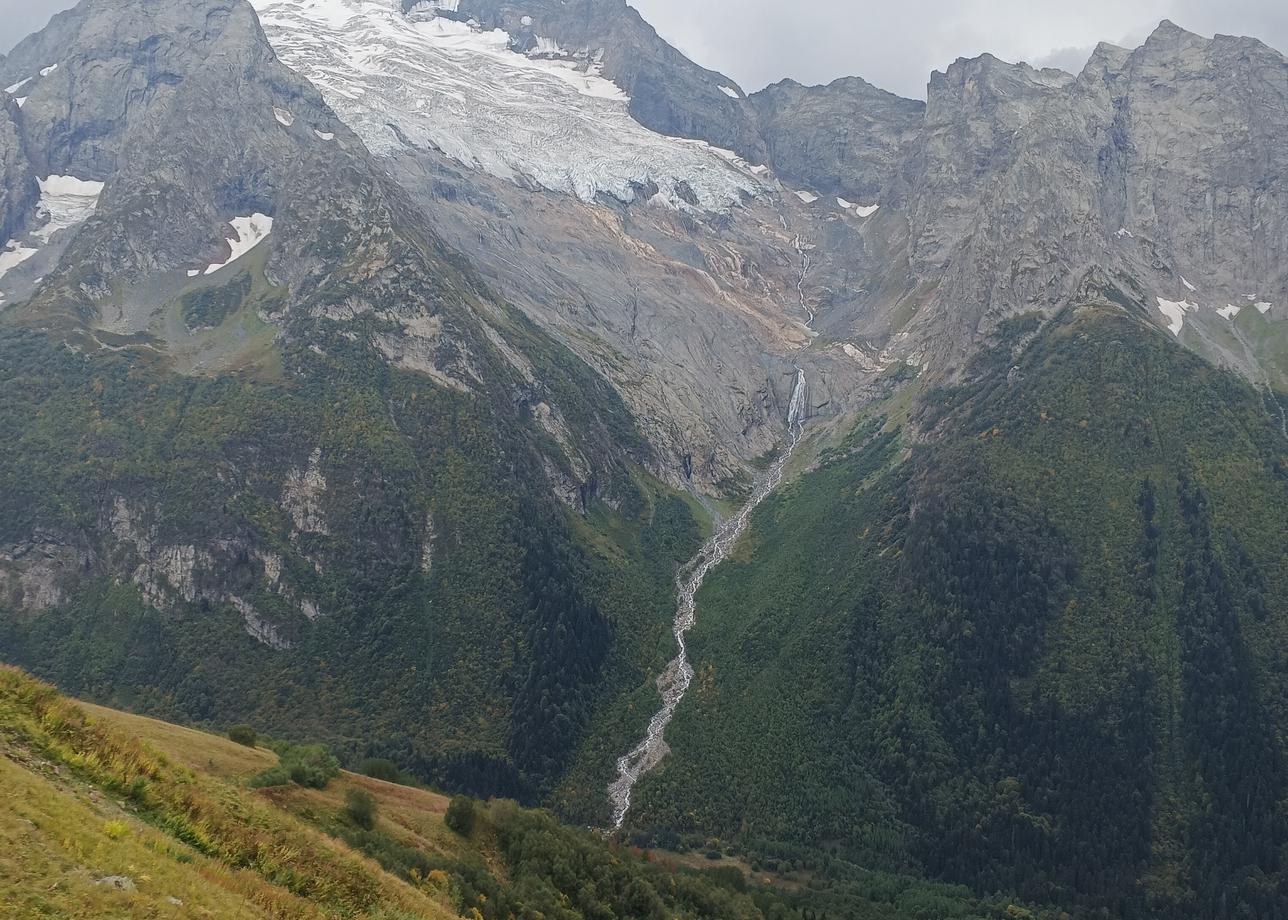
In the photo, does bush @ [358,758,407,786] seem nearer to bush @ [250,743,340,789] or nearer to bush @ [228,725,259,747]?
bush @ [228,725,259,747]

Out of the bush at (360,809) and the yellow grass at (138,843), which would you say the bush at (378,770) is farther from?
the yellow grass at (138,843)

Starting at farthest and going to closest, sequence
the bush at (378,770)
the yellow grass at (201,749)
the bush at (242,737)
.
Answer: the bush at (378,770) < the bush at (242,737) < the yellow grass at (201,749)

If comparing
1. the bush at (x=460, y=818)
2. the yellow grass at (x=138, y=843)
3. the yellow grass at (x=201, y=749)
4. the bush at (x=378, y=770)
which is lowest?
the bush at (x=378, y=770)

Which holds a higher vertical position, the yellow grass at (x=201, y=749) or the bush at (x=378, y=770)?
the yellow grass at (x=201, y=749)

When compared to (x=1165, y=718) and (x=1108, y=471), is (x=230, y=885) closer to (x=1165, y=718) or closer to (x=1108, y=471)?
(x=1165, y=718)

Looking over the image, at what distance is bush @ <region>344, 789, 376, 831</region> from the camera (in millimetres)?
57812

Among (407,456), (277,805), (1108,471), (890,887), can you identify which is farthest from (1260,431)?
(277,805)

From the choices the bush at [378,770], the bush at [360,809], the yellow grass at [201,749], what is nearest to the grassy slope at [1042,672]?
the bush at [378,770]

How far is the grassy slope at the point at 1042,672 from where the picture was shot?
130 meters

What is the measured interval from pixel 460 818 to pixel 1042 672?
113436 mm

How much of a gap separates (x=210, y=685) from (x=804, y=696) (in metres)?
95.5

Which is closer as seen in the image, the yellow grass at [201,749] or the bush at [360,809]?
the bush at [360,809]

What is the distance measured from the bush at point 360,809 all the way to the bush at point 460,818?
10491mm

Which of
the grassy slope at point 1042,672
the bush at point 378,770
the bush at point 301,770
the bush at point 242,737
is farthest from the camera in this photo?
the grassy slope at point 1042,672
